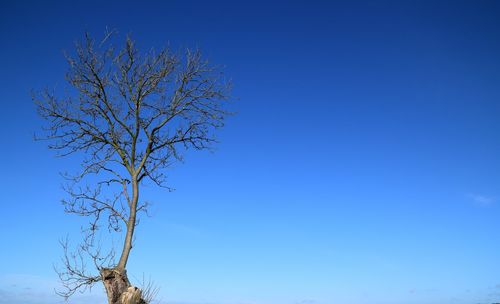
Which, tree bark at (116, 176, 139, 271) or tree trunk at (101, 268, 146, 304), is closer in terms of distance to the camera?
tree trunk at (101, 268, 146, 304)

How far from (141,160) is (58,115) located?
286cm

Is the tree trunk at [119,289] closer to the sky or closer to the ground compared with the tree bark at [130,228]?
closer to the ground

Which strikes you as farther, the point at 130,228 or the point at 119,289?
the point at 130,228

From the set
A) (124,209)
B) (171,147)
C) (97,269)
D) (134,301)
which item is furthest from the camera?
(171,147)

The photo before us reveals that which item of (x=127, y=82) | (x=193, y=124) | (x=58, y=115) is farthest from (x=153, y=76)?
(x=58, y=115)

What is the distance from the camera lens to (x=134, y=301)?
1088 cm

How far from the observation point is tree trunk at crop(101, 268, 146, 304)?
35.7 feet

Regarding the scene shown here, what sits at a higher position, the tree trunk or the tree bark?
the tree bark

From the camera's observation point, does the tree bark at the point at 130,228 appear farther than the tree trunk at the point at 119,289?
Yes

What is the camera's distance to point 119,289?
1123 centimetres

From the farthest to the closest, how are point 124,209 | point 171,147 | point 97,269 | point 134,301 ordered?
point 171,147 → point 124,209 → point 97,269 → point 134,301

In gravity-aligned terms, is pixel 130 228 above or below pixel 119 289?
above

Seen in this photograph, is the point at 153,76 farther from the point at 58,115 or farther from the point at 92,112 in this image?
the point at 58,115

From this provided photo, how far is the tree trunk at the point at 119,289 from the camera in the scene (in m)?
10.9
